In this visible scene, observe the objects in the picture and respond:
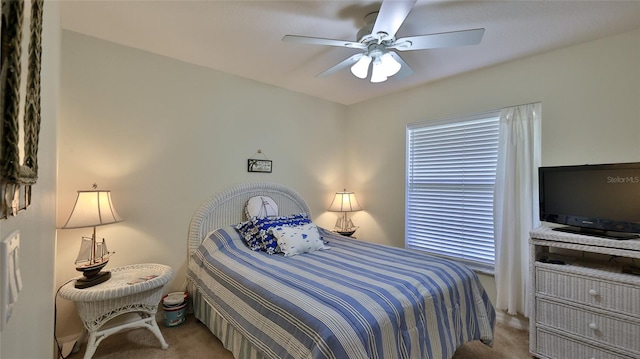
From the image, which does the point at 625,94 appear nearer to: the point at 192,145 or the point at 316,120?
the point at 316,120

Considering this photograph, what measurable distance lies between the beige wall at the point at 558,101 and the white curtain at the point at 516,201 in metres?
0.11

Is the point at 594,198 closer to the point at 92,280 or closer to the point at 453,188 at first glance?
the point at 453,188

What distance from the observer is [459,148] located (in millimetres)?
3049

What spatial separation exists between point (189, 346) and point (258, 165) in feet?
6.07

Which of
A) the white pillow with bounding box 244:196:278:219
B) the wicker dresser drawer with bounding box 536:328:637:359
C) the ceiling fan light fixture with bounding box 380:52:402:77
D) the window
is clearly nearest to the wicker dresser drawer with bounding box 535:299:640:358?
the wicker dresser drawer with bounding box 536:328:637:359

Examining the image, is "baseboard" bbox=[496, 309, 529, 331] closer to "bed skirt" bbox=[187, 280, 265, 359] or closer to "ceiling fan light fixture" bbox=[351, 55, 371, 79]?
"bed skirt" bbox=[187, 280, 265, 359]

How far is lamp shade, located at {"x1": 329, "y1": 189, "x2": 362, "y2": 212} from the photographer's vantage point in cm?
378

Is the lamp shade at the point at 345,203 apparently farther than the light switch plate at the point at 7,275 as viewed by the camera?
Yes

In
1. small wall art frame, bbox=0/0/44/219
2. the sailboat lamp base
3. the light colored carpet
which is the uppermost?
small wall art frame, bbox=0/0/44/219

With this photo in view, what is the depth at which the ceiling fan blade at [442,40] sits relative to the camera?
1685 mm

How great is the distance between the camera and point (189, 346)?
2.24 metres

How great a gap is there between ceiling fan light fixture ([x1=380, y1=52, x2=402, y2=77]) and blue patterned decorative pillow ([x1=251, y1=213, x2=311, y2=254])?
1673mm

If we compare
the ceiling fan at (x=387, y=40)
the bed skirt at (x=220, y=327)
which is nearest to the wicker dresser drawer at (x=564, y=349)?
the bed skirt at (x=220, y=327)

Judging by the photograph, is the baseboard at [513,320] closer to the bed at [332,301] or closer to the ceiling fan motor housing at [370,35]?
the bed at [332,301]
